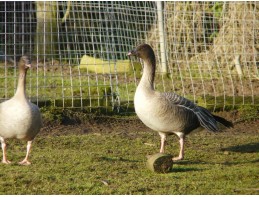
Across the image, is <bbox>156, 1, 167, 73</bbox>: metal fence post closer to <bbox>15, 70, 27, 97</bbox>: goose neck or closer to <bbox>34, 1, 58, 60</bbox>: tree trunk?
<bbox>34, 1, 58, 60</bbox>: tree trunk

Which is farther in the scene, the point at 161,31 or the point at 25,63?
the point at 161,31

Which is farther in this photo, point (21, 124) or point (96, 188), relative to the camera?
point (21, 124)

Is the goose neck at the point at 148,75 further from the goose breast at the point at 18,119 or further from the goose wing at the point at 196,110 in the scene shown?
the goose breast at the point at 18,119

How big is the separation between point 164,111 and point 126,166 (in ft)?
3.22

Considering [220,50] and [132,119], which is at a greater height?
[220,50]

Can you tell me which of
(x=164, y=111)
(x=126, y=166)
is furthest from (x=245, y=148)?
(x=126, y=166)

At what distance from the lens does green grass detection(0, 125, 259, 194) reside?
613 centimetres

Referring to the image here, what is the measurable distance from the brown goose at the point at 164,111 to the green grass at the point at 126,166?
419 millimetres

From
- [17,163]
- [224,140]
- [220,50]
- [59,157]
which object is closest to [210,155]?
[224,140]

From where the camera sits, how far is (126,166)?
23.5 ft

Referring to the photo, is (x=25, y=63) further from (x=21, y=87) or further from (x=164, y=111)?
(x=164, y=111)

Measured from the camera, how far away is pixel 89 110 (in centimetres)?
1055

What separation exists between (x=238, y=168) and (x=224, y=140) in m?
1.98

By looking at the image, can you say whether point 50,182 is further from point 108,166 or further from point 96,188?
point 108,166
